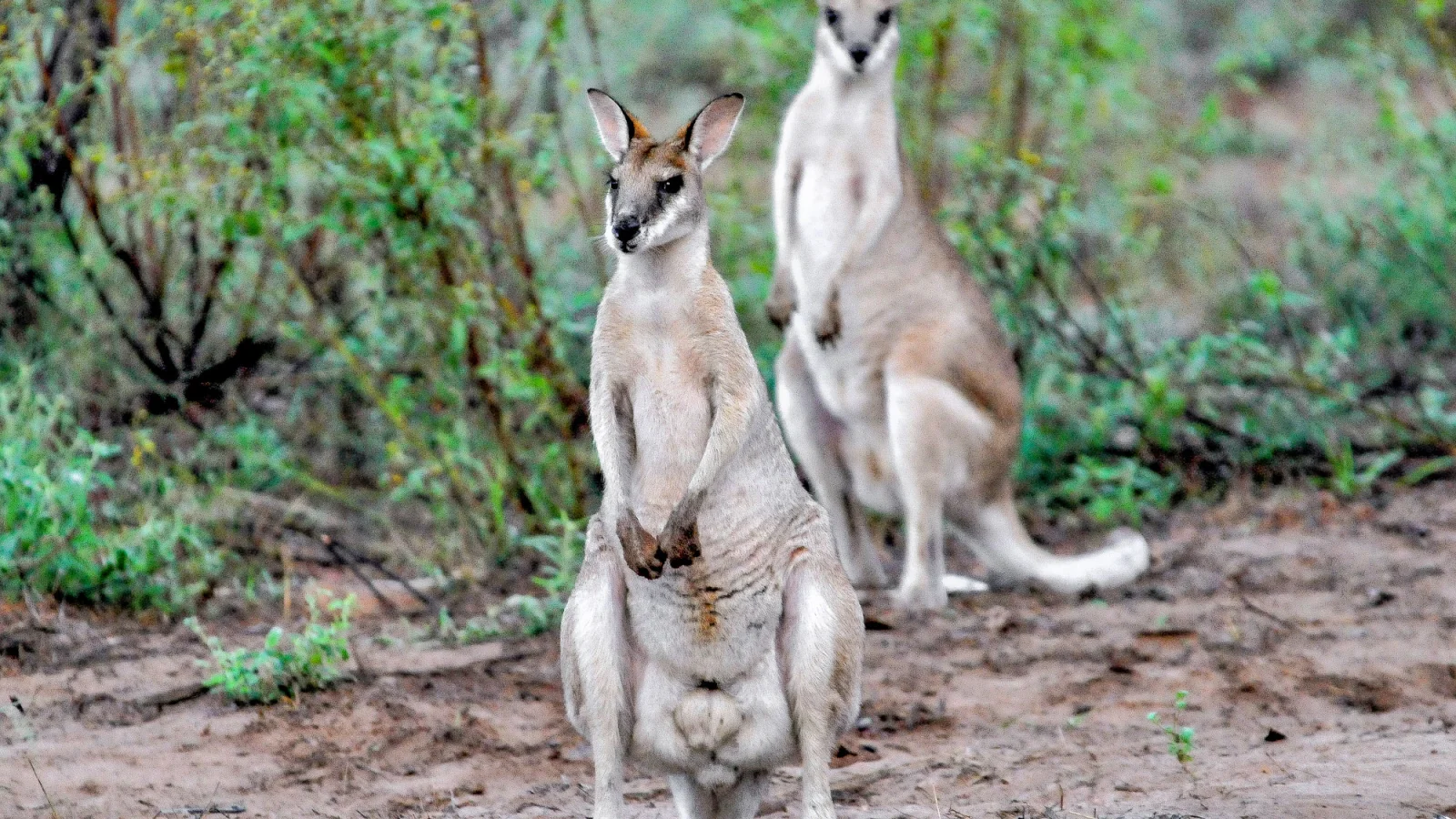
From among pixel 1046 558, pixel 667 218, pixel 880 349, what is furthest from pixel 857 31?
pixel 667 218

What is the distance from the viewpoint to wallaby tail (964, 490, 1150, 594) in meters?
6.48

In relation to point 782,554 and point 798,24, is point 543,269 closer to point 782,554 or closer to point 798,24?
point 798,24

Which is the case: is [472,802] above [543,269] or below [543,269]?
below

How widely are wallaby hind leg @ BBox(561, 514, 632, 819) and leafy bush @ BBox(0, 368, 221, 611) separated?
88.1 inches

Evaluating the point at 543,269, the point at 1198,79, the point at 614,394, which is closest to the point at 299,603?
the point at 543,269

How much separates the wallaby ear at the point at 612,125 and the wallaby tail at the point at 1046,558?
2853mm

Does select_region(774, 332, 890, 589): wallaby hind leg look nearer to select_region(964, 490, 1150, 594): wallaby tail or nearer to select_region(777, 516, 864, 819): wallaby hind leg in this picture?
select_region(964, 490, 1150, 594): wallaby tail

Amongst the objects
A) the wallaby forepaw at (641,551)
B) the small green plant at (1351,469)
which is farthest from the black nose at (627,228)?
the small green plant at (1351,469)

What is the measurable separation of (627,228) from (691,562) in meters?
0.74

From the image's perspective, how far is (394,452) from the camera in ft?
20.8

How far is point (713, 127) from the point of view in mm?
4324

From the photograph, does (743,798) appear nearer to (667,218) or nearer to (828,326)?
(667,218)

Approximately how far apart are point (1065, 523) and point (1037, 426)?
0.44 meters

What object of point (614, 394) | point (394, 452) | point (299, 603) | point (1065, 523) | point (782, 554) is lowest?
point (1065, 523)
